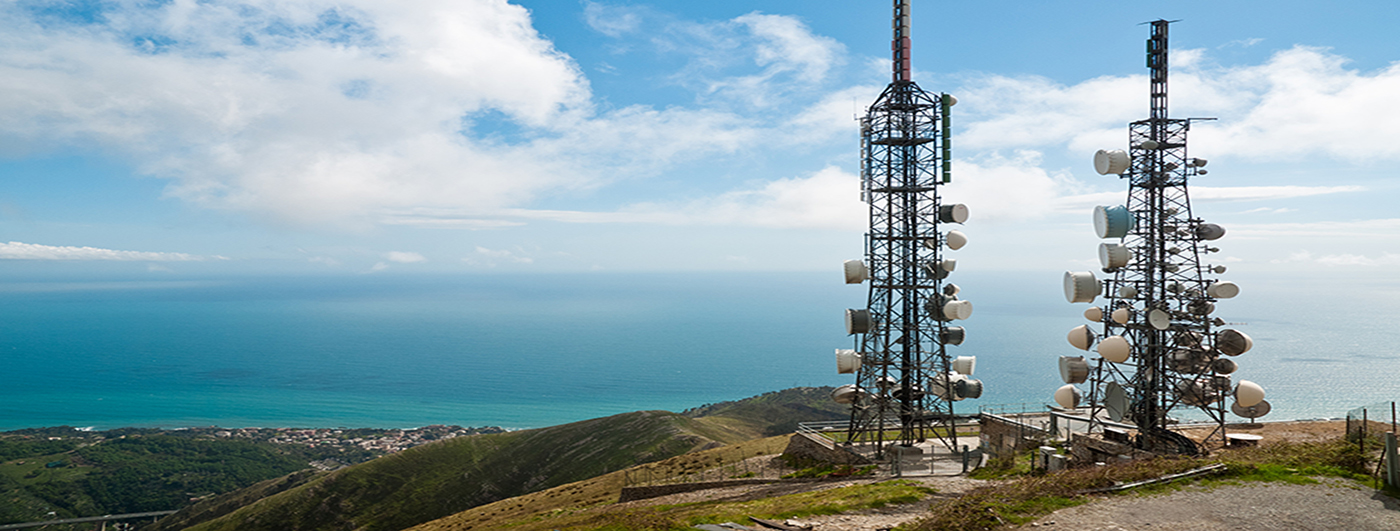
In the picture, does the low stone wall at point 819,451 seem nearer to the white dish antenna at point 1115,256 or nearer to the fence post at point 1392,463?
the white dish antenna at point 1115,256

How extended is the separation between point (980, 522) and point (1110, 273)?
15257mm

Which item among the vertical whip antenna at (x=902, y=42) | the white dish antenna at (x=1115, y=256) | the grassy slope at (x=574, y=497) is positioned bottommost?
the grassy slope at (x=574, y=497)

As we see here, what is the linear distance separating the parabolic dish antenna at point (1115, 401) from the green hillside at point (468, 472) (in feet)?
155

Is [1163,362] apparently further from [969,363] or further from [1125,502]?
[1125,502]

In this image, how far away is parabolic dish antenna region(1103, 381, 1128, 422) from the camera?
23.9m

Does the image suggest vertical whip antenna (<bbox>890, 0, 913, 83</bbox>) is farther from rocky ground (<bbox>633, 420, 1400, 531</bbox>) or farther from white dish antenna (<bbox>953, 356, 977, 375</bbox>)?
rocky ground (<bbox>633, 420, 1400, 531</bbox>)

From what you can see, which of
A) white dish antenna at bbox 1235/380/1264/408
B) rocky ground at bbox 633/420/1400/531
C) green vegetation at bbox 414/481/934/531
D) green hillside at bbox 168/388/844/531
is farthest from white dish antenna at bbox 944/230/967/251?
green hillside at bbox 168/388/844/531

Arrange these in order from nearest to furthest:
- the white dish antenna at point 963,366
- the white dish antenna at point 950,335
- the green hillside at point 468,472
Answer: the white dish antenna at point 950,335 → the white dish antenna at point 963,366 → the green hillside at point 468,472

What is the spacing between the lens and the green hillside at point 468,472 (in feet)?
218

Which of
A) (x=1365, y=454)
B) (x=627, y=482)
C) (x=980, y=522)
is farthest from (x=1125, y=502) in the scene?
(x=627, y=482)

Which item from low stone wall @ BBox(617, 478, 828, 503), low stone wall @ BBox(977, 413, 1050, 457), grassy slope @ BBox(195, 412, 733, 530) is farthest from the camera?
grassy slope @ BBox(195, 412, 733, 530)

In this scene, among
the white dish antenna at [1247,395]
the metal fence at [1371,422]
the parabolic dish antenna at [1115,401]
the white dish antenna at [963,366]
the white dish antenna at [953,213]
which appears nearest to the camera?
the metal fence at [1371,422]

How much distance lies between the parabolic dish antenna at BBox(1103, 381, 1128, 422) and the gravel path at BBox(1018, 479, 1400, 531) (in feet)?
27.5

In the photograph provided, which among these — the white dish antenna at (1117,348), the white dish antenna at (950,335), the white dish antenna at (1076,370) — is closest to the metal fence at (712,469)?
the white dish antenna at (950,335)
